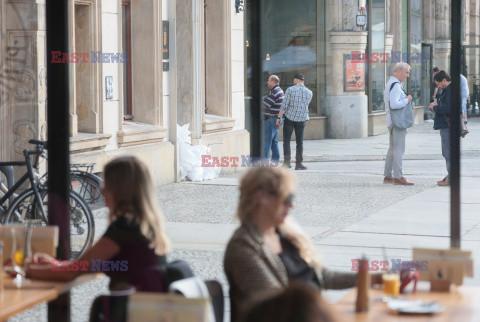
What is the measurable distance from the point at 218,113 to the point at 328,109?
802cm

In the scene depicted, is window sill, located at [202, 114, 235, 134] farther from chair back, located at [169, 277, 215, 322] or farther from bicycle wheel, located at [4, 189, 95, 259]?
chair back, located at [169, 277, 215, 322]

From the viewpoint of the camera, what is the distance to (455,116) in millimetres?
4781

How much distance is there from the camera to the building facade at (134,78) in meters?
10.8

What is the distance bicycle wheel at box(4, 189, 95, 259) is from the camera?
27.1 ft

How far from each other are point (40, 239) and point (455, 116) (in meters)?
2.06

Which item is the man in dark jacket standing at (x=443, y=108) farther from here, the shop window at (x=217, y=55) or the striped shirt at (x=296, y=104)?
the shop window at (x=217, y=55)

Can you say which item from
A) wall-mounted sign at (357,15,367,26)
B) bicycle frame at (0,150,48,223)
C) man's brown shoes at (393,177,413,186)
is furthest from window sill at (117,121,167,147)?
wall-mounted sign at (357,15,367,26)

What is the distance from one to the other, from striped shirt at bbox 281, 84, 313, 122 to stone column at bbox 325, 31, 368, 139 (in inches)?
296

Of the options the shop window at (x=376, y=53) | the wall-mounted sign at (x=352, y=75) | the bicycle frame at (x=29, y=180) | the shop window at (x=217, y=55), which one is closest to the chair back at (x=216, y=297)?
the bicycle frame at (x=29, y=180)

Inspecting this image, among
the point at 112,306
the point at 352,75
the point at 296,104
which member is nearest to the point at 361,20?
the point at 352,75

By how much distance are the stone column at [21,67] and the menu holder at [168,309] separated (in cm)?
783

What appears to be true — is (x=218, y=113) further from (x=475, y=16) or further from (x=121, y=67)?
(x=475, y=16)

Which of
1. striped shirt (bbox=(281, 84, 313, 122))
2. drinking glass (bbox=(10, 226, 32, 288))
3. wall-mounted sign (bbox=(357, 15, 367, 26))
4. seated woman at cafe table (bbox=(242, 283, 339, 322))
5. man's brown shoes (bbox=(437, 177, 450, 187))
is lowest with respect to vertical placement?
man's brown shoes (bbox=(437, 177, 450, 187))

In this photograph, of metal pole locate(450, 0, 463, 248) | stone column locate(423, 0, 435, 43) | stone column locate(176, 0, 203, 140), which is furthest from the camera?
stone column locate(423, 0, 435, 43)
